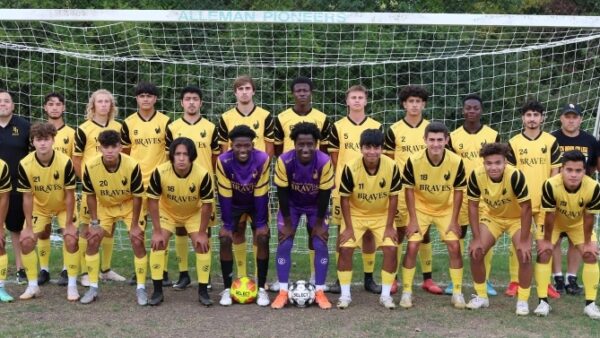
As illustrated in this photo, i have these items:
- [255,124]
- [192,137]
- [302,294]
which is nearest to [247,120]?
[255,124]

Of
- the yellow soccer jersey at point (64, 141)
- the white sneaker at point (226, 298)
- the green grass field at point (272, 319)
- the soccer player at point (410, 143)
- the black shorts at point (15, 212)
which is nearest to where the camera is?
the green grass field at point (272, 319)

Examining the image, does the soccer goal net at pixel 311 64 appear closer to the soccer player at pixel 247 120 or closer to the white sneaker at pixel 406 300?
the soccer player at pixel 247 120

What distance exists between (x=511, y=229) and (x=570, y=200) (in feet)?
1.83

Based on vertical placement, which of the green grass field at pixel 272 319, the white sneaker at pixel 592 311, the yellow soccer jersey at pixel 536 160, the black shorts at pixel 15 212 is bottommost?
the green grass field at pixel 272 319

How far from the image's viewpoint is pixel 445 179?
6598 mm

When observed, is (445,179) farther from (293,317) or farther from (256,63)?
(256,63)

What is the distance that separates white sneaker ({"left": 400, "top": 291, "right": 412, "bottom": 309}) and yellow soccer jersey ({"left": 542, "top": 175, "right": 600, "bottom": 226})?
4.36 ft

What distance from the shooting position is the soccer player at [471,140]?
6.96m

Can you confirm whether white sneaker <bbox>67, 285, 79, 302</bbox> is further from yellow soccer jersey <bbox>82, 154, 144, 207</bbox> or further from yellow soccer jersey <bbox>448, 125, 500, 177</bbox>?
yellow soccer jersey <bbox>448, 125, 500, 177</bbox>

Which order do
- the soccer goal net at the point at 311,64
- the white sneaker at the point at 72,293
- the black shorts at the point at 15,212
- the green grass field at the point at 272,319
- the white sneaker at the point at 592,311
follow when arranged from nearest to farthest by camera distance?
the green grass field at the point at 272,319, the white sneaker at the point at 592,311, the white sneaker at the point at 72,293, the black shorts at the point at 15,212, the soccer goal net at the point at 311,64

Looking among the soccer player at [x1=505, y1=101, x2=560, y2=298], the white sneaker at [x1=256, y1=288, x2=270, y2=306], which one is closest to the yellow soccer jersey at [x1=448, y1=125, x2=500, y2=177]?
the soccer player at [x1=505, y1=101, x2=560, y2=298]

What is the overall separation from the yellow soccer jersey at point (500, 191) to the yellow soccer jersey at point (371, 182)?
0.63 metres

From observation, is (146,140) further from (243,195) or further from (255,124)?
(243,195)

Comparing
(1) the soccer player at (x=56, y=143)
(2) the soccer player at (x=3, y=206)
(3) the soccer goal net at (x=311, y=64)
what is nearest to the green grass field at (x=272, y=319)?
(2) the soccer player at (x=3, y=206)
